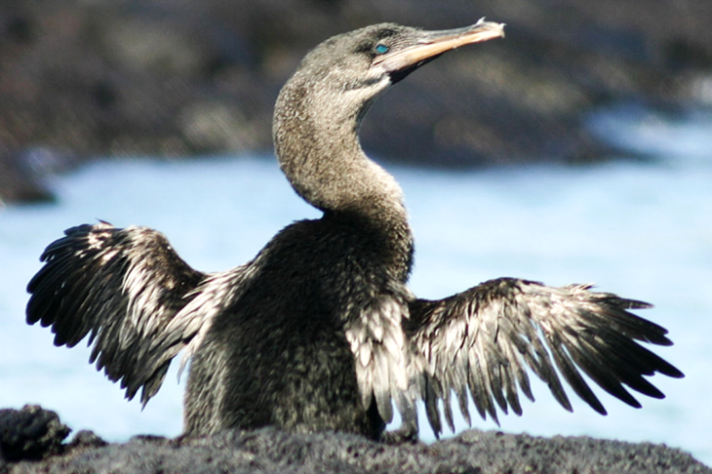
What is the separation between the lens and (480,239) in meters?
12.4

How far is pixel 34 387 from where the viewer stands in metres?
8.52

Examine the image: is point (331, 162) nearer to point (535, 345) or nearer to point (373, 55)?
point (373, 55)

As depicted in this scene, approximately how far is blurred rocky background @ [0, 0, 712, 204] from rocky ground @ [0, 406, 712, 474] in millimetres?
8793

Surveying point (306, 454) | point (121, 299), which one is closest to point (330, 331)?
point (306, 454)

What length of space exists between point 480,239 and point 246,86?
191 inches

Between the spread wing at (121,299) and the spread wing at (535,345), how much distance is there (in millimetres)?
1006

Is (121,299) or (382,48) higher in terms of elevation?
(382,48)

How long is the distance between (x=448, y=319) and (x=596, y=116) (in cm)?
1387

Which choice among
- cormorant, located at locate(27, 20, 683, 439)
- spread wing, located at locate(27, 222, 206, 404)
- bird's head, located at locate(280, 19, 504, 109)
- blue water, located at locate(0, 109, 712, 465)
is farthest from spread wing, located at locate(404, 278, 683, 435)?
blue water, located at locate(0, 109, 712, 465)

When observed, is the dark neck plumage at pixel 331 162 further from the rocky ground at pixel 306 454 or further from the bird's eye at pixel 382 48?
the rocky ground at pixel 306 454

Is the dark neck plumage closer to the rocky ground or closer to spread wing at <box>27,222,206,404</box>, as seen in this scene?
spread wing at <box>27,222,206,404</box>

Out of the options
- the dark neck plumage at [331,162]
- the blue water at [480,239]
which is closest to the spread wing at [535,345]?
the dark neck plumage at [331,162]

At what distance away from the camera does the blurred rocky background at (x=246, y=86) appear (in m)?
14.8

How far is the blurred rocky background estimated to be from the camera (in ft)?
48.5
